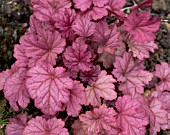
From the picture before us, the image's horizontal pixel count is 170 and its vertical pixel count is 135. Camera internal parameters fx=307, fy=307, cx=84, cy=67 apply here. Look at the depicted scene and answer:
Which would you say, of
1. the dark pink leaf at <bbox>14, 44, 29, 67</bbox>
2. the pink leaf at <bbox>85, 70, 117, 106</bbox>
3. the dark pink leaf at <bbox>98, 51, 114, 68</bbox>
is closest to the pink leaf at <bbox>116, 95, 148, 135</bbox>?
the pink leaf at <bbox>85, 70, 117, 106</bbox>

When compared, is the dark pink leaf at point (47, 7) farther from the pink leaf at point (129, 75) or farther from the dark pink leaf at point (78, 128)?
the dark pink leaf at point (78, 128)

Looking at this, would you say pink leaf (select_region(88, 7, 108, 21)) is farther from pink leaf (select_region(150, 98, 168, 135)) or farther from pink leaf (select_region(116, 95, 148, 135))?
pink leaf (select_region(150, 98, 168, 135))

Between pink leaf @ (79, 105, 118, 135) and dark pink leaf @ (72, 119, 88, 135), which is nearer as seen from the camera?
pink leaf @ (79, 105, 118, 135)

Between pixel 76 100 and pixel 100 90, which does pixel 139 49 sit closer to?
pixel 100 90

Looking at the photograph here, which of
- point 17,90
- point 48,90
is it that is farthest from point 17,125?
point 48,90

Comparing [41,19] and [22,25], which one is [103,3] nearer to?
[41,19]

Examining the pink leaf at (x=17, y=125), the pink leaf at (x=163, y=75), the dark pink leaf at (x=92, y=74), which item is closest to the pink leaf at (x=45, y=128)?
the pink leaf at (x=17, y=125)
